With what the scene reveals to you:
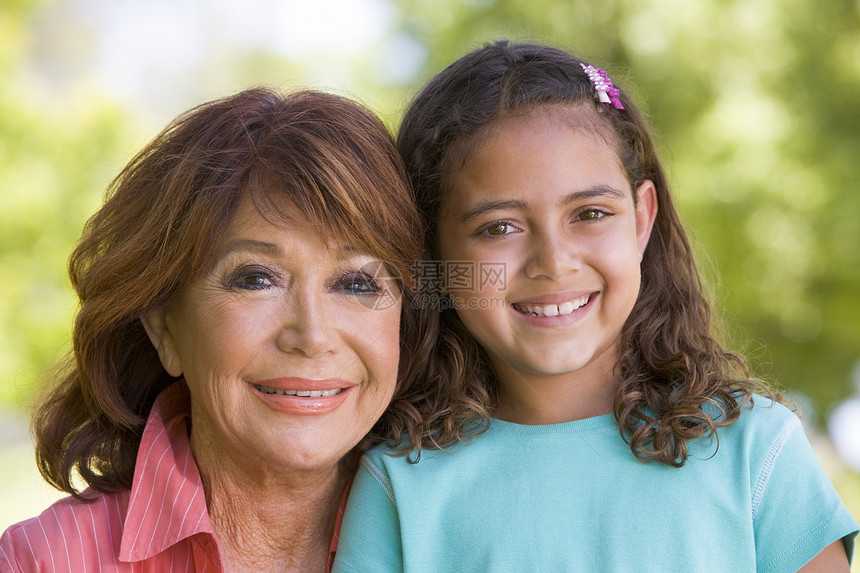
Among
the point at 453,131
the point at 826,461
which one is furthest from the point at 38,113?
the point at 826,461

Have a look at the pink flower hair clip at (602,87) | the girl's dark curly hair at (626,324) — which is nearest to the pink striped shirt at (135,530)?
the girl's dark curly hair at (626,324)

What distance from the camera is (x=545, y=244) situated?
2297 mm

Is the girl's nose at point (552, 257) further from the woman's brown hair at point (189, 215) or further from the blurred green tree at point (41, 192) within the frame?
the blurred green tree at point (41, 192)

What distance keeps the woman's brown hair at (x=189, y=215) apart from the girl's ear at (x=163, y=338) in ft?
0.12

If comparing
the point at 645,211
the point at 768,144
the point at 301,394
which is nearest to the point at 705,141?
the point at 768,144

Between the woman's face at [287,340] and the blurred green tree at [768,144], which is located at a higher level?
the blurred green tree at [768,144]

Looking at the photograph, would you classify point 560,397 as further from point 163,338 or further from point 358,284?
point 163,338

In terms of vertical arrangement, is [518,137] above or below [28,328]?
below

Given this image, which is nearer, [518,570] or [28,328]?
[518,570]

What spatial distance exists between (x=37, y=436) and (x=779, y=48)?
5977 mm

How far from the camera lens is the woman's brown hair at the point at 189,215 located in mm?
2201

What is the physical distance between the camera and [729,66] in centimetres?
659

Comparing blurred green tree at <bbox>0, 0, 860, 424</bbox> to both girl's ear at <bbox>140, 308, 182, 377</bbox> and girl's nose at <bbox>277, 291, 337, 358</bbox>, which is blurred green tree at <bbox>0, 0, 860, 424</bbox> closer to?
girl's ear at <bbox>140, 308, 182, 377</bbox>

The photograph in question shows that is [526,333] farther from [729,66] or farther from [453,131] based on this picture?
[729,66]
